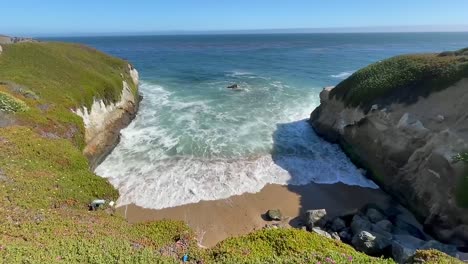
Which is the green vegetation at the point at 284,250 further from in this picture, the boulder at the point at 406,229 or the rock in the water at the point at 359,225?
the boulder at the point at 406,229

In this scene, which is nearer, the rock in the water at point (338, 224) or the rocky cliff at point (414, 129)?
the rocky cliff at point (414, 129)

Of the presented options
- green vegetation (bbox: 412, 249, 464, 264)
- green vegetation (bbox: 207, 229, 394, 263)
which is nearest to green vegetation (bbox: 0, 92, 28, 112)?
green vegetation (bbox: 207, 229, 394, 263)

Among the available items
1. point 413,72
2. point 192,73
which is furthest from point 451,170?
point 192,73

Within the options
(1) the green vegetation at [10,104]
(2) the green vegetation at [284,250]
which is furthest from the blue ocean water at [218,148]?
(2) the green vegetation at [284,250]

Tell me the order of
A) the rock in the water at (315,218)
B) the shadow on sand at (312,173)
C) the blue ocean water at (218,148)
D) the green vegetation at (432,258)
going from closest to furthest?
the green vegetation at (432,258)
the rock in the water at (315,218)
the shadow on sand at (312,173)
the blue ocean water at (218,148)

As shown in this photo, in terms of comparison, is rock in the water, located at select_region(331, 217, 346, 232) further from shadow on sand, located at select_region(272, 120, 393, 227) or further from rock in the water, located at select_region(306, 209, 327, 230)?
shadow on sand, located at select_region(272, 120, 393, 227)
